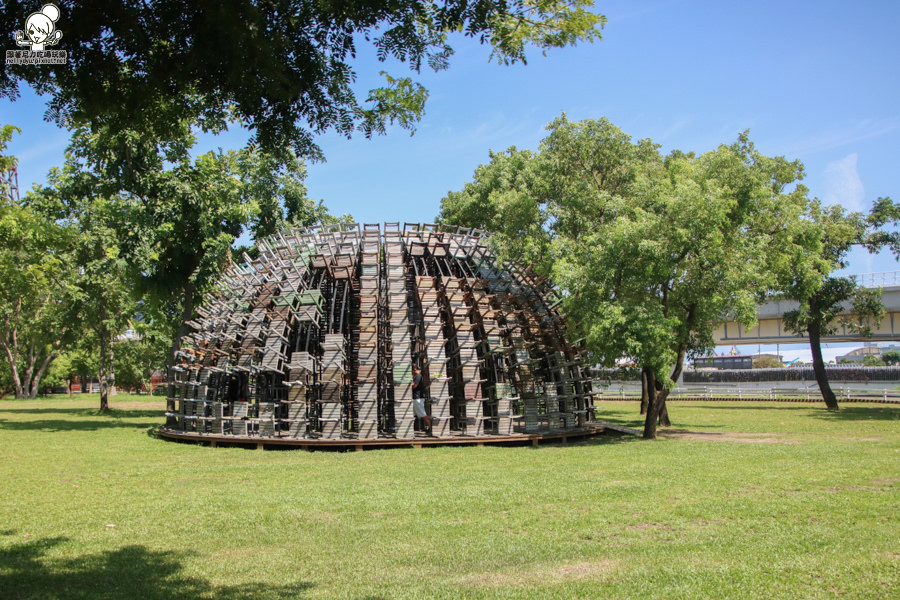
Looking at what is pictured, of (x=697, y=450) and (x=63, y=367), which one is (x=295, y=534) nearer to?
(x=697, y=450)

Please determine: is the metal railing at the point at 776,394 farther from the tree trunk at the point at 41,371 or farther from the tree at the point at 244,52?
the tree trunk at the point at 41,371

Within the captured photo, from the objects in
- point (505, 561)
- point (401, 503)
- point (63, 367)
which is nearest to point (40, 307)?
point (63, 367)

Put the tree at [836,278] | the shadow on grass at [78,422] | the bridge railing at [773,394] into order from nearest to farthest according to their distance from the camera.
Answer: the shadow on grass at [78,422] < the tree at [836,278] < the bridge railing at [773,394]

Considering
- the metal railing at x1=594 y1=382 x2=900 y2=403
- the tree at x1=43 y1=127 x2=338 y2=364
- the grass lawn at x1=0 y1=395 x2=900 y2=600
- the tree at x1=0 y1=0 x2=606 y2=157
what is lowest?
the metal railing at x1=594 y1=382 x2=900 y2=403

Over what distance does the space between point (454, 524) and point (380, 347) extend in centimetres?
1217

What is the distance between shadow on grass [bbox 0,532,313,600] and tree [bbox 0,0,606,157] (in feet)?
16.4

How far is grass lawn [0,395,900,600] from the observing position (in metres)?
7.84

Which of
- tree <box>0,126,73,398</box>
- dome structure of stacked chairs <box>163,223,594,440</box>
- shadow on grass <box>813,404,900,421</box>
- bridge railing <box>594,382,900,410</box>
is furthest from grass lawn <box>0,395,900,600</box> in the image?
bridge railing <box>594,382,900,410</box>

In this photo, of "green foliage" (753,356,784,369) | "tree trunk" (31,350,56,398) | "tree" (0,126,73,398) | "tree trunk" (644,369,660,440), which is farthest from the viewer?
"green foliage" (753,356,784,369)

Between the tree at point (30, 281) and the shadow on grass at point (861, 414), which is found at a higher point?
the tree at point (30, 281)

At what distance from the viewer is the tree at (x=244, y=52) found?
6.25 meters

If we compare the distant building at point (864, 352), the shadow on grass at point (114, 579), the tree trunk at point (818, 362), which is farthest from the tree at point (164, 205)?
the distant building at point (864, 352)

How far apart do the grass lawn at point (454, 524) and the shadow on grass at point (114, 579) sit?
0.03 meters

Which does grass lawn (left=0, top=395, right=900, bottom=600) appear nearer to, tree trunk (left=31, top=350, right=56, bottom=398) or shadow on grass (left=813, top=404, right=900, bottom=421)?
shadow on grass (left=813, top=404, right=900, bottom=421)
